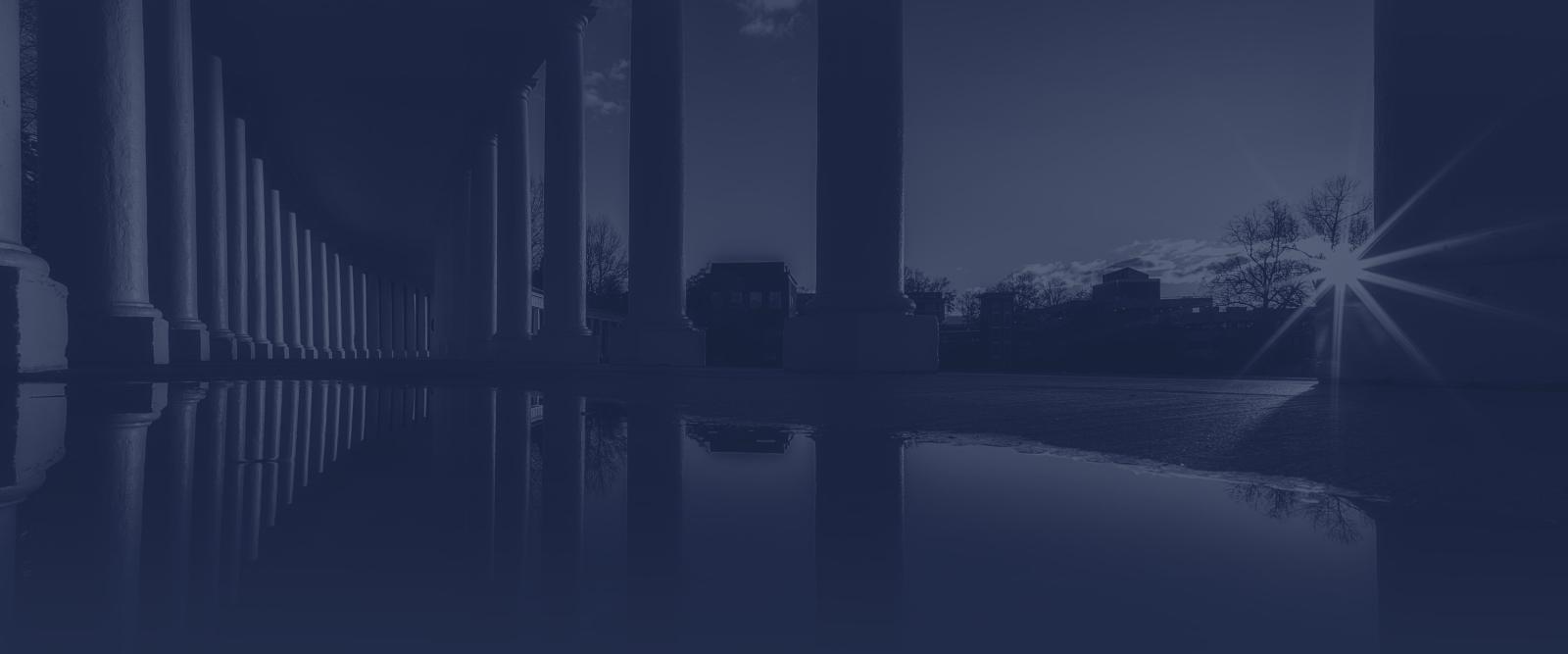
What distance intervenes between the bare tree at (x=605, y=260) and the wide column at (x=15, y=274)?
318ft

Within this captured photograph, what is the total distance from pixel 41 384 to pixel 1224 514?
16.0m

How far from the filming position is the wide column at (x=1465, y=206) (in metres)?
12.4

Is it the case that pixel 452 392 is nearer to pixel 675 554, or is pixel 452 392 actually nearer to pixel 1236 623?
→ pixel 675 554

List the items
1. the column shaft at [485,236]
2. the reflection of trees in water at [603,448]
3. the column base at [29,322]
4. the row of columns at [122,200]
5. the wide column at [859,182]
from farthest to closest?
the column shaft at [485,236], the wide column at [859,182], the row of columns at [122,200], the column base at [29,322], the reflection of trees in water at [603,448]

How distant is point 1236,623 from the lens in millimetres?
2047

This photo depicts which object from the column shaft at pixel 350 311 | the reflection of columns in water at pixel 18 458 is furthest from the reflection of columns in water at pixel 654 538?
the column shaft at pixel 350 311

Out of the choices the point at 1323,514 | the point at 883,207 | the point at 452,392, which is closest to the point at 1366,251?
the point at 883,207

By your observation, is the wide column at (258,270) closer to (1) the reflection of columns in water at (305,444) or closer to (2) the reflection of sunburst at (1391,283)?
(1) the reflection of columns in water at (305,444)

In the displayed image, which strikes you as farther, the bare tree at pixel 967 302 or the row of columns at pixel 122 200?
the bare tree at pixel 967 302

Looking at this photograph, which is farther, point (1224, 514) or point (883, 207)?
point (883, 207)

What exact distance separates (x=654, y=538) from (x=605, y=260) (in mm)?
117530

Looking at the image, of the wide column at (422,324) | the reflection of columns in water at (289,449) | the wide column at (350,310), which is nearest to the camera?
the reflection of columns in water at (289,449)

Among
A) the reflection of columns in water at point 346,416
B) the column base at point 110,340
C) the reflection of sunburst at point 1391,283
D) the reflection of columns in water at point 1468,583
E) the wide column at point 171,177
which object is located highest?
the wide column at point 171,177

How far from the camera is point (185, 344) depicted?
2622cm
